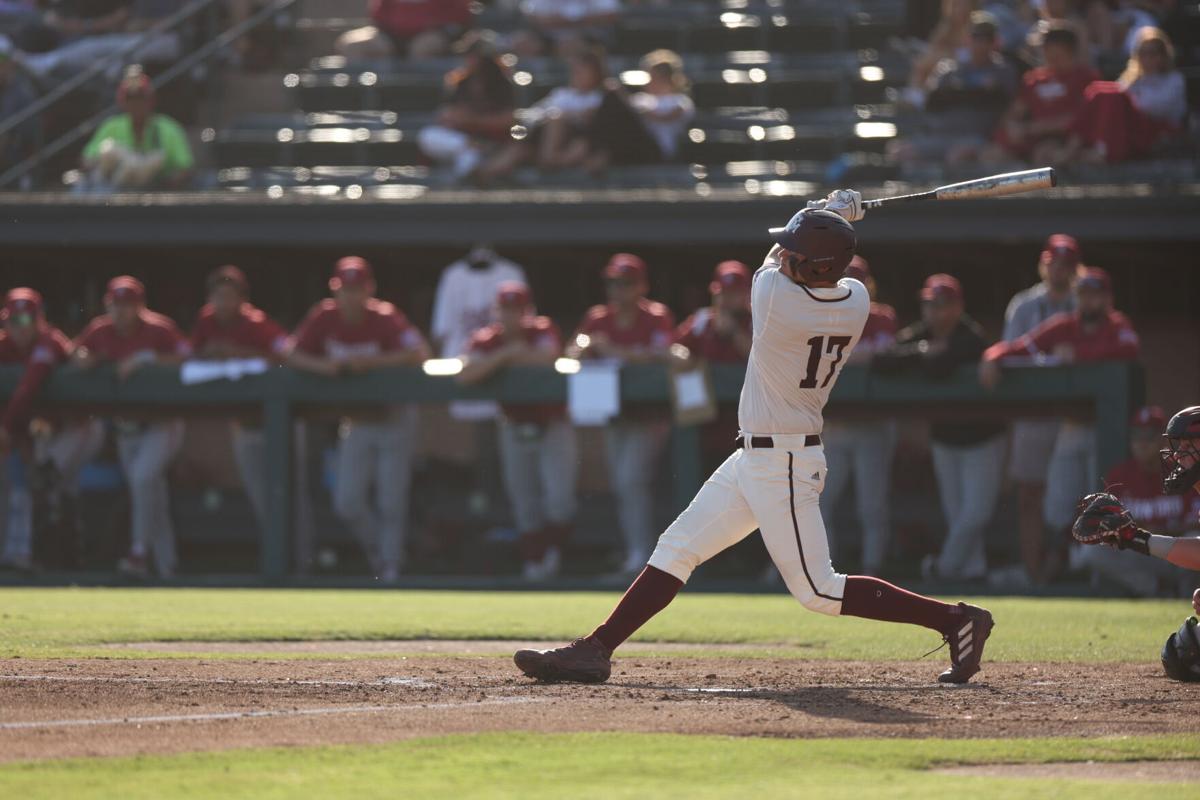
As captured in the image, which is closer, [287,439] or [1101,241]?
[287,439]

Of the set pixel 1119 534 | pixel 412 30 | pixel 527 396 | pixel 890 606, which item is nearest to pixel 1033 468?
pixel 527 396

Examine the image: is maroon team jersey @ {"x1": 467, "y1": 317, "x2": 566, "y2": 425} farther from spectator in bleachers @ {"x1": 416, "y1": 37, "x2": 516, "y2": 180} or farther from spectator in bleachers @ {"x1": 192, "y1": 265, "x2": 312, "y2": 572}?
spectator in bleachers @ {"x1": 416, "y1": 37, "x2": 516, "y2": 180}

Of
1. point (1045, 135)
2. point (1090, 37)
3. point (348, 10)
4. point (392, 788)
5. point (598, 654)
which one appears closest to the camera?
point (392, 788)

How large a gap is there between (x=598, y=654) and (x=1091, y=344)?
6.08m

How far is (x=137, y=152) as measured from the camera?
581 inches

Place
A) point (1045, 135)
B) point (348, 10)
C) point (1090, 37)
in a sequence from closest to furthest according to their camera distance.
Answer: point (1045, 135)
point (1090, 37)
point (348, 10)

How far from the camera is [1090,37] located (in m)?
14.6

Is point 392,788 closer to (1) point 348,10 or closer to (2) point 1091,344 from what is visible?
(2) point 1091,344

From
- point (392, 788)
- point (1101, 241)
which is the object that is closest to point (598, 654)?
point (392, 788)

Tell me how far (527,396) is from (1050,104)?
4483 mm

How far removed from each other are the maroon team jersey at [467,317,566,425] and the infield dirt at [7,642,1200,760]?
489 centimetres

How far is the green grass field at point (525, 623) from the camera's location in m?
7.61

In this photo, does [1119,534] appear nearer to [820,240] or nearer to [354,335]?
[820,240]

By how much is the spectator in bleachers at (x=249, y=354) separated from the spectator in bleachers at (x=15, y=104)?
375 cm
